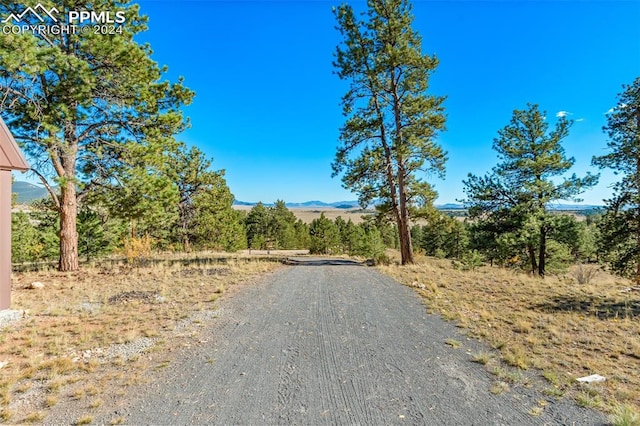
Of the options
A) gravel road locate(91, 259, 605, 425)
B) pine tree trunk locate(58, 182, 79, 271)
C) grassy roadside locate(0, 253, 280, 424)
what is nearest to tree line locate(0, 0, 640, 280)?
pine tree trunk locate(58, 182, 79, 271)

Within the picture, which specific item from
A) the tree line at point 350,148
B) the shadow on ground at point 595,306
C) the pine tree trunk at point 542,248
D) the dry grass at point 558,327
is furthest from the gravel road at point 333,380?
the pine tree trunk at point 542,248

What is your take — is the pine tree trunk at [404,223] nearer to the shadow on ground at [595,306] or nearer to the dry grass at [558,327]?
the dry grass at [558,327]

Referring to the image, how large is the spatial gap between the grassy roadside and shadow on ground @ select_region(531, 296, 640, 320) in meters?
7.73

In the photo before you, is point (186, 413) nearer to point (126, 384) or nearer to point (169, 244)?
point (126, 384)

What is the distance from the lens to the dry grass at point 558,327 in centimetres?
351

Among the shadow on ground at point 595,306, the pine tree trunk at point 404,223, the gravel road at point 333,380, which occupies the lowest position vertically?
the shadow on ground at point 595,306

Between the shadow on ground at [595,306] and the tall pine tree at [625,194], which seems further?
the tall pine tree at [625,194]

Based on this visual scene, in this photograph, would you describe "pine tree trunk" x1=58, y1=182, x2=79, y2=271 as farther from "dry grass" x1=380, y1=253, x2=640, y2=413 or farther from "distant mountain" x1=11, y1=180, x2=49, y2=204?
"dry grass" x1=380, y1=253, x2=640, y2=413

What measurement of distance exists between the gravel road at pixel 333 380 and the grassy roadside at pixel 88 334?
589mm

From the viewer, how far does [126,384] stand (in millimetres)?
3404

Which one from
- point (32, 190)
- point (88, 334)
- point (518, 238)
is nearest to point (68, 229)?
point (32, 190)

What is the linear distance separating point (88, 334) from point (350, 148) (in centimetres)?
1283

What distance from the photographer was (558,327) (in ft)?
17.9

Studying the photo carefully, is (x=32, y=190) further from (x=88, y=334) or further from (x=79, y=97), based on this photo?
(x=88, y=334)
